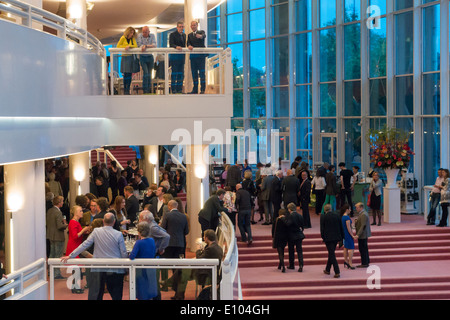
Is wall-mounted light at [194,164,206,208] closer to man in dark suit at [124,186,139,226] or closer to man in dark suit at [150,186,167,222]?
man in dark suit at [150,186,167,222]

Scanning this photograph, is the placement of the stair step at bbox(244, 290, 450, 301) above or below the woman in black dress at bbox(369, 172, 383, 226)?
below

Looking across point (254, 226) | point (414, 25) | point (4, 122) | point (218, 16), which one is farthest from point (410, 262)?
point (218, 16)

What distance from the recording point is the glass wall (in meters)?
23.6

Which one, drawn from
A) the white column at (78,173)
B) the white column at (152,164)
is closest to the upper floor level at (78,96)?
the white column at (78,173)

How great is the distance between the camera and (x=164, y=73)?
16078mm

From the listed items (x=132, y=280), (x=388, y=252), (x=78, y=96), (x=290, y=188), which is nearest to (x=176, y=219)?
(x=78, y=96)

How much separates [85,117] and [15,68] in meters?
3.89

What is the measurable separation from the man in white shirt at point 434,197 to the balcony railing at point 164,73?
7.23 m

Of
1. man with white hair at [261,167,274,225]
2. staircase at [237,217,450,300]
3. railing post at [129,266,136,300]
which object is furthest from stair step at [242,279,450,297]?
railing post at [129,266,136,300]

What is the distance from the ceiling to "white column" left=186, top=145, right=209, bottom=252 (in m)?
8.03

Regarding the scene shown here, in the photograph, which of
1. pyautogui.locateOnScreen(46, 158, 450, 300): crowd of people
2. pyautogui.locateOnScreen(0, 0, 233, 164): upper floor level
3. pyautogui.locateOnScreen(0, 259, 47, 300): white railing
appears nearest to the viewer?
pyautogui.locateOnScreen(0, 259, 47, 300): white railing

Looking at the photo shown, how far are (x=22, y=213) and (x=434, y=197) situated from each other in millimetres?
12592

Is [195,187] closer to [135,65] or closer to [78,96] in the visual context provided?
[135,65]
